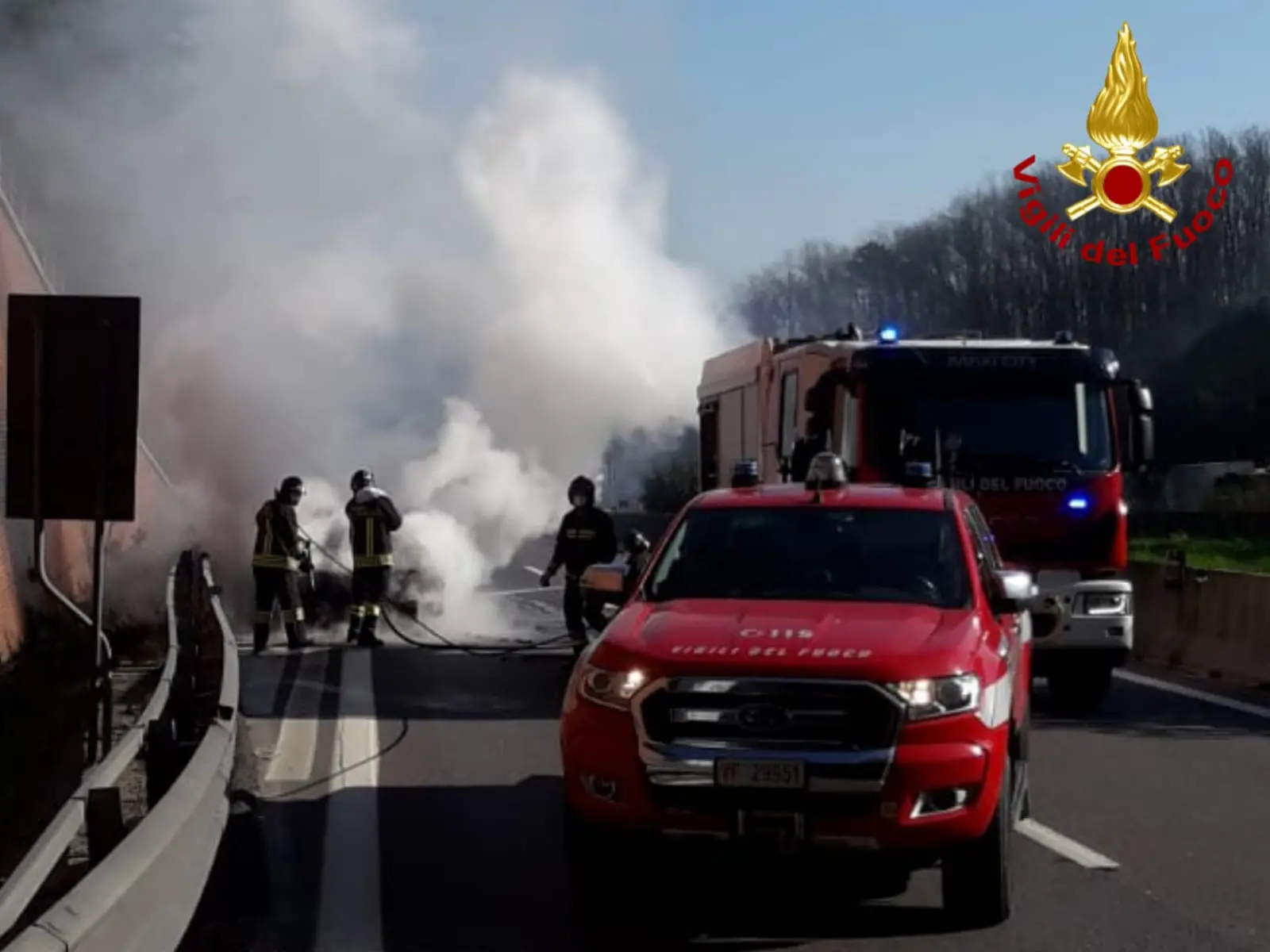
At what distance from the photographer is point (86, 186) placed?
46.1 meters

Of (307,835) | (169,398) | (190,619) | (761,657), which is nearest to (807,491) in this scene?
(761,657)

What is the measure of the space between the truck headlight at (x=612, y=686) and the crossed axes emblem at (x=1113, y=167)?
3807cm

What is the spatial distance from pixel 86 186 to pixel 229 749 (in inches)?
1617

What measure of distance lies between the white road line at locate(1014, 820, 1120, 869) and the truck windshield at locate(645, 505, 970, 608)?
1.56 metres

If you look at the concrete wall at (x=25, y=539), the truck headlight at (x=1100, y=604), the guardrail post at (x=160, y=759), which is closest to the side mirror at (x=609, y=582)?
the guardrail post at (x=160, y=759)

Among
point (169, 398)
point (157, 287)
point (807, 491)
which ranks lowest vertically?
point (807, 491)

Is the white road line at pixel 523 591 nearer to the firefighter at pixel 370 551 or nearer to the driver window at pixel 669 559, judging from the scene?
the firefighter at pixel 370 551

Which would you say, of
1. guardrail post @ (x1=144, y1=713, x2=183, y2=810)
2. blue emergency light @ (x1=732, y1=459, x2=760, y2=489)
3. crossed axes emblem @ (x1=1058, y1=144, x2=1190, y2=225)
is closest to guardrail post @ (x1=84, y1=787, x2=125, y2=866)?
guardrail post @ (x1=144, y1=713, x2=183, y2=810)

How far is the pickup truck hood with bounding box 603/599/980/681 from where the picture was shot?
24.3 feet

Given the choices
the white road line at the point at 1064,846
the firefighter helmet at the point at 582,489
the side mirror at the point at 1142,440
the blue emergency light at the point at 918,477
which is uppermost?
the side mirror at the point at 1142,440

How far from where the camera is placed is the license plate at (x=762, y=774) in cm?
726

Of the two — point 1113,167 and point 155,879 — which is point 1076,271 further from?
point 155,879

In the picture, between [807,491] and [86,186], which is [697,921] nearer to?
[807,491]

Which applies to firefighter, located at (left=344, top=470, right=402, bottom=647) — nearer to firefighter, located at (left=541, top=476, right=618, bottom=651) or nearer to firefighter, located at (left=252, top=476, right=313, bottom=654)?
firefighter, located at (left=252, top=476, right=313, bottom=654)
